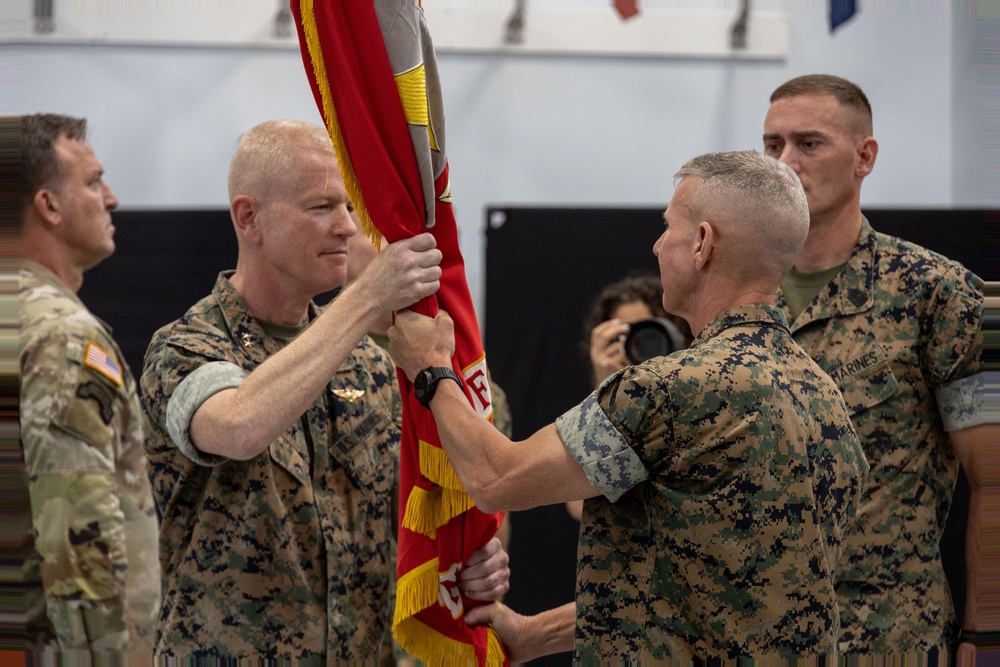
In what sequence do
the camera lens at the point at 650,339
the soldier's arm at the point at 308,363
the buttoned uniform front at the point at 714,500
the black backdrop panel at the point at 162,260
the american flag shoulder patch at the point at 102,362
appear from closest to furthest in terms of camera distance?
the buttoned uniform front at the point at 714,500 < the soldier's arm at the point at 308,363 < the american flag shoulder patch at the point at 102,362 < the camera lens at the point at 650,339 < the black backdrop panel at the point at 162,260

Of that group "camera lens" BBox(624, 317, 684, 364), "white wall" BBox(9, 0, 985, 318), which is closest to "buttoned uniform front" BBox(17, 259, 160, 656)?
"camera lens" BBox(624, 317, 684, 364)

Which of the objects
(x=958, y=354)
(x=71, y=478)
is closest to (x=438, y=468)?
(x=71, y=478)

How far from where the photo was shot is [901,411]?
254 centimetres

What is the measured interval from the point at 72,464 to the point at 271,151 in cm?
89

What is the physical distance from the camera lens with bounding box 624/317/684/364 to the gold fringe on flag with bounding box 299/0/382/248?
1223 mm

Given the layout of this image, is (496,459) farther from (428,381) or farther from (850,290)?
(850,290)

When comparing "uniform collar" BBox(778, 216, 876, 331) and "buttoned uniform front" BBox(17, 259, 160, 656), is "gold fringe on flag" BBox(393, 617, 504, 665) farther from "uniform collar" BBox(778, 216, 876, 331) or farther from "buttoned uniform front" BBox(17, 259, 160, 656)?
"uniform collar" BBox(778, 216, 876, 331)

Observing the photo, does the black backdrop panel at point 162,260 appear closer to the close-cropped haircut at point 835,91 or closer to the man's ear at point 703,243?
the close-cropped haircut at point 835,91

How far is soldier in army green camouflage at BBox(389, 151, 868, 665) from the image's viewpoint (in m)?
1.82

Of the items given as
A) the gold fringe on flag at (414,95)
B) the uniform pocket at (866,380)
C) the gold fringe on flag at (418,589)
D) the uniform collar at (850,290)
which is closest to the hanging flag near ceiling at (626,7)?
the uniform collar at (850,290)

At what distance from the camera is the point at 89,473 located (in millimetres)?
2572

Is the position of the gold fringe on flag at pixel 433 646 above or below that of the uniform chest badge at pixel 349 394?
below

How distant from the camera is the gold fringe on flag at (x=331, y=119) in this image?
2.12 m

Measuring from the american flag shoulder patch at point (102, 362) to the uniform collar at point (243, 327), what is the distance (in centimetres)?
42
